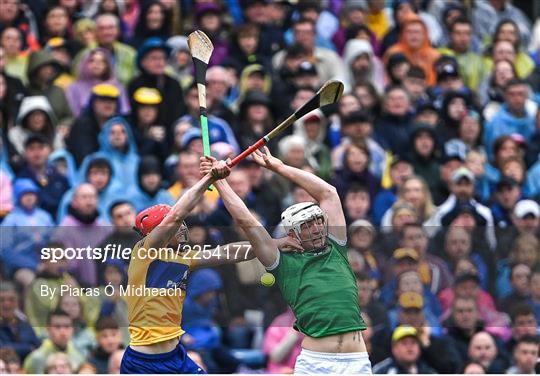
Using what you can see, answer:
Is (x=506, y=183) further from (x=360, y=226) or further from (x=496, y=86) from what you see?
(x=360, y=226)

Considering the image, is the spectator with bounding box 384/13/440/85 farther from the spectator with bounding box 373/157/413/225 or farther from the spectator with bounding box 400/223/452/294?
the spectator with bounding box 400/223/452/294

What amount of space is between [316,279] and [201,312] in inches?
77.8

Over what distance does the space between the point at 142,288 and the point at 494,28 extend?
8.45 meters

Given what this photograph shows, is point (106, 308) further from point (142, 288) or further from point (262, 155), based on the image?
point (262, 155)

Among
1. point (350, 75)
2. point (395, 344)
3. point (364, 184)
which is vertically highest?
point (350, 75)

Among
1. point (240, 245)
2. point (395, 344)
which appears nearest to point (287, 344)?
point (395, 344)

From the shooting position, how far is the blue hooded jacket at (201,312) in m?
13.7

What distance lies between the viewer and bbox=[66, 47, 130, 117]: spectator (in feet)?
57.8

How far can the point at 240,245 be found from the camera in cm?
1305

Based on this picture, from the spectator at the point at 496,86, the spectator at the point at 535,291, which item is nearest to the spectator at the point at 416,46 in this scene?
the spectator at the point at 496,86

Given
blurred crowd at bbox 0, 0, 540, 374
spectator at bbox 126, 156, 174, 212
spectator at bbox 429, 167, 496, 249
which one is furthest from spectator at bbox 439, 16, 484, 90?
spectator at bbox 126, 156, 174, 212

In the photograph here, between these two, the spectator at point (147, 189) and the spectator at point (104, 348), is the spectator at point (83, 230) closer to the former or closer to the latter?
the spectator at point (147, 189)

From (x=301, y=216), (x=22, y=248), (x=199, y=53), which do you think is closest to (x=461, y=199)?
(x=22, y=248)

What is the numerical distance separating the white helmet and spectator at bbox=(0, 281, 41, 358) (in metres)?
2.75
